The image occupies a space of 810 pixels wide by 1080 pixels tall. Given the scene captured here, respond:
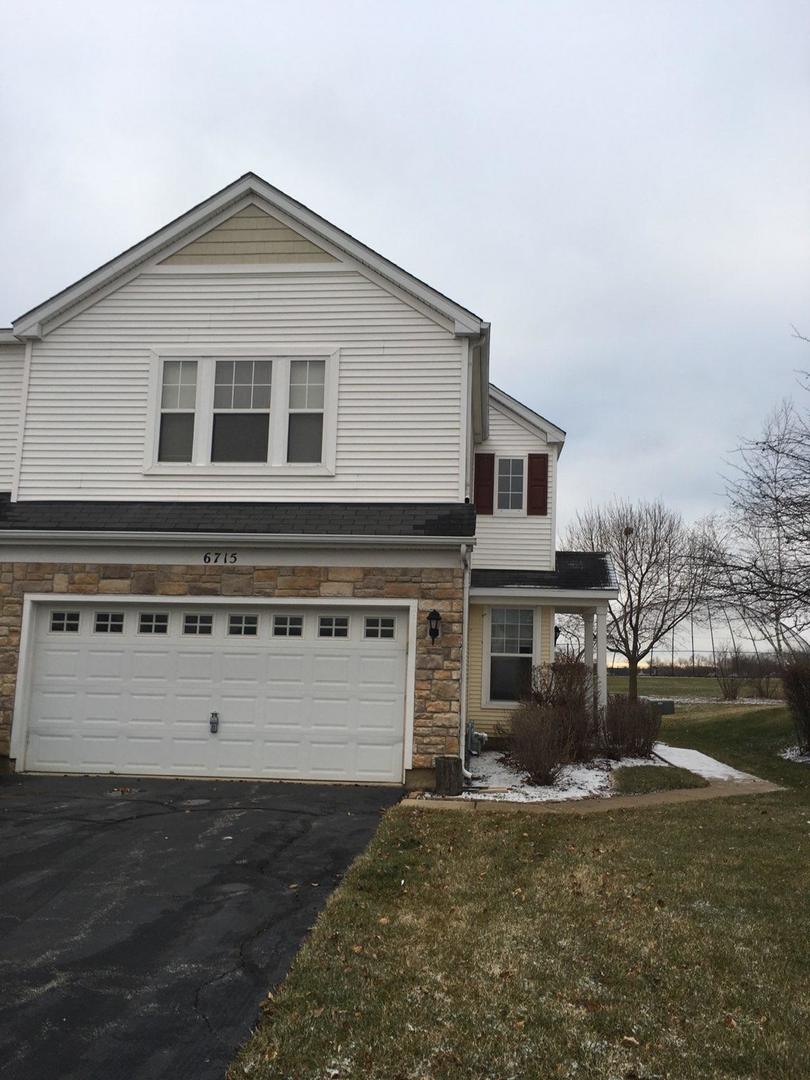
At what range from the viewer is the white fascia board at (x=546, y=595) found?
635 inches

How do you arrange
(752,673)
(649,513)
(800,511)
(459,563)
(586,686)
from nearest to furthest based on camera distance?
(459,563) < (586,686) < (800,511) < (649,513) < (752,673)

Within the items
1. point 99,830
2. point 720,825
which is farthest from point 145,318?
point 720,825

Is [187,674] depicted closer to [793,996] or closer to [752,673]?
[793,996]

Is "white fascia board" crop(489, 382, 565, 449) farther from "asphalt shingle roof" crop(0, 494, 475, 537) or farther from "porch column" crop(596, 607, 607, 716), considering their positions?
"asphalt shingle roof" crop(0, 494, 475, 537)

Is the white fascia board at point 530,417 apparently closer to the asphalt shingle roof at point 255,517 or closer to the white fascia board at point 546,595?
the white fascia board at point 546,595

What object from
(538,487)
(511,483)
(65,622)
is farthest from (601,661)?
(65,622)

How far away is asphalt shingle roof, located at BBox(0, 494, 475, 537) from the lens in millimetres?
11398

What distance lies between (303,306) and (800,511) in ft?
33.6

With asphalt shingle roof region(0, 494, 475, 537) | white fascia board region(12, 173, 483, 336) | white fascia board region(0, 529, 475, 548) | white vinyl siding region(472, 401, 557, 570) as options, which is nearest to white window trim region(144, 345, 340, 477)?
asphalt shingle roof region(0, 494, 475, 537)

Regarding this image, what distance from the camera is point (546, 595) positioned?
1647cm

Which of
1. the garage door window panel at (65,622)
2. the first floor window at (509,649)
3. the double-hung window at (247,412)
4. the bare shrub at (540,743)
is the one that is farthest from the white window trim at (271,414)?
the first floor window at (509,649)

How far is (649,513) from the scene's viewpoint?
33094 millimetres

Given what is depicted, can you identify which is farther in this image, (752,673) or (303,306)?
(752,673)

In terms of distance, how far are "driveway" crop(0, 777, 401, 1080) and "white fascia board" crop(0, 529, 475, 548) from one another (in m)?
3.10
